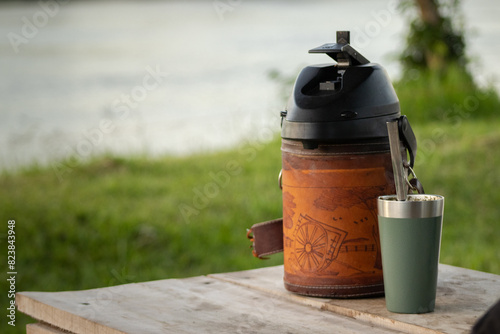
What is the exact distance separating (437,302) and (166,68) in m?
5.53

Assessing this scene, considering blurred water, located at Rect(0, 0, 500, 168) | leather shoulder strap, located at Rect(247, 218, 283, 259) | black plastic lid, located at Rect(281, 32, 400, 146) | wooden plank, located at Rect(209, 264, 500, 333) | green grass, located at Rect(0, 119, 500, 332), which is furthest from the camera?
blurred water, located at Rect(0, 0, 500, 168)

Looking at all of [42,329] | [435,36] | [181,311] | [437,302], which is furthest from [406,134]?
[435,36]

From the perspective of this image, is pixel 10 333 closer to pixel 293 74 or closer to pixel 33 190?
pixel 33 190

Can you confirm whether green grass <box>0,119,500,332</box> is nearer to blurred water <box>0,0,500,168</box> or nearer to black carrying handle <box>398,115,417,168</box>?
blurred water <box>0,0,500,168</box>

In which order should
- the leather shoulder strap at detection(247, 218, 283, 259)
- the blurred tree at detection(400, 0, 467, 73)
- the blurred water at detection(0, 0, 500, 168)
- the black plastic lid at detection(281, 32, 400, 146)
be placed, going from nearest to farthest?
the black plastic lid at detection(281, 32, 400, 146) < the leather shoulder strap at detection(247, 218, 283, 259) < the blurred water at detection(0, 0, 500, 168) < the blurred tree at detection(400, 0, 467, 73)

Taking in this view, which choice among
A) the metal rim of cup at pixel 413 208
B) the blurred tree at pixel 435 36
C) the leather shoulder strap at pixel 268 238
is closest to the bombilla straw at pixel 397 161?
the metal rim of cup at pixel 413 208

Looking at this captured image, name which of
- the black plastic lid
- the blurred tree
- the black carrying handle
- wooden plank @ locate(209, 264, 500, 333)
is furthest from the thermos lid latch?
the blurred tree

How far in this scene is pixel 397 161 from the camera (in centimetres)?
149

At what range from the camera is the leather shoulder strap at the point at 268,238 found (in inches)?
74.5

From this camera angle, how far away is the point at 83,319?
1518 mm

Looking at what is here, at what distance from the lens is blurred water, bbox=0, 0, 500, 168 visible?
233 inches

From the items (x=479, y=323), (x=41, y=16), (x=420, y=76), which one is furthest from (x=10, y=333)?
(x=420, y=76)

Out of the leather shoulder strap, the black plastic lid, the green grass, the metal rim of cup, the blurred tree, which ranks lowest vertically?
the green grass

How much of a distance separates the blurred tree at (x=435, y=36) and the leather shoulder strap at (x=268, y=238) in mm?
5163
